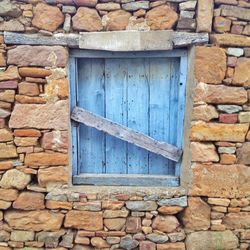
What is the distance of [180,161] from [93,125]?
89cm

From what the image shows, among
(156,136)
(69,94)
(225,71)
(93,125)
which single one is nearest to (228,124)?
(225,71)

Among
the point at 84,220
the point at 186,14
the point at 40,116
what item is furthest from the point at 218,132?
the point at 40,116

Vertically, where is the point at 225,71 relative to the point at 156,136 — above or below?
above

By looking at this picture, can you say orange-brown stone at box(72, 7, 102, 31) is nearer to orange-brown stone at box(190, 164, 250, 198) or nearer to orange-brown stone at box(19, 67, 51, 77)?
orange-brown stone at box(19, 67, 51, 77)

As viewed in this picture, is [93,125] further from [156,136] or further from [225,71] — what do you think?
[225,71]

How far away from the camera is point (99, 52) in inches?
114

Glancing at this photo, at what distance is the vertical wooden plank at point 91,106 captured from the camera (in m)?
3.02

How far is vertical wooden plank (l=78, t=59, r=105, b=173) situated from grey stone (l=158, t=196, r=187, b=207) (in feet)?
2.19

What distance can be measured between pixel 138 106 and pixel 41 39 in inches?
41.9

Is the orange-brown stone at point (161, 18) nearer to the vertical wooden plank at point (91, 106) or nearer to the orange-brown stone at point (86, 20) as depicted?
the orange-brown stone at point (86, 20)

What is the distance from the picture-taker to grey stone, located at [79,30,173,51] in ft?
9.02

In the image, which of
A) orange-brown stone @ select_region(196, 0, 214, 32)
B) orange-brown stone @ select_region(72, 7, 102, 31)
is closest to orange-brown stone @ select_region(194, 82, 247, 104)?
orange-brown stone @ select_region(196, 0, 214, 32)

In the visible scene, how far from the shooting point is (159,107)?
3061mm

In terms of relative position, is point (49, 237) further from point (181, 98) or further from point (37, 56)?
point (181, 98)
